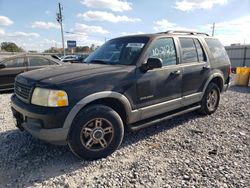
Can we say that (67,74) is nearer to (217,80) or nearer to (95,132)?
(95,132)

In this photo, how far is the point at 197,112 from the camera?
5.17m

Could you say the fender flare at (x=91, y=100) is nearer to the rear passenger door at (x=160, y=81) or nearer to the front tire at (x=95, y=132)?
the front tire at (x=95, y=132)

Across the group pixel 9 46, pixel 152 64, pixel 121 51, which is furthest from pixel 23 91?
pixel 9 46

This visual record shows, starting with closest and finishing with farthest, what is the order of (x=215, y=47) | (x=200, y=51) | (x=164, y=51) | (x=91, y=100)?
(x=91, y=100)
(x=164, y=51)
(x=200, y=51)
(x=215, y=47)

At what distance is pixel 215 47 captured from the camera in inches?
200

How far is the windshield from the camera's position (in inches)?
143

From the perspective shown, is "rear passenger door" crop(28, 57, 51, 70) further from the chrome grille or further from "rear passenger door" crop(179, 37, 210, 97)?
"rear passenger door" crop(179, 37, 210, 97)

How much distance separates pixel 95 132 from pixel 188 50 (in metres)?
2.61

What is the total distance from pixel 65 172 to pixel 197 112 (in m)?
3.50

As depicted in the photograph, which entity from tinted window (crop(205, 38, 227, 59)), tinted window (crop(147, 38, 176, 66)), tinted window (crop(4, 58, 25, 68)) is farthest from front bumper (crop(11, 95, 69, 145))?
tinted window (crop(4, 58, 25, 68))

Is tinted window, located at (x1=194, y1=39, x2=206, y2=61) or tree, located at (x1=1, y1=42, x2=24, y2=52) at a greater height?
tree, located at (x1=1, y1=42, x2=24, y2=52)

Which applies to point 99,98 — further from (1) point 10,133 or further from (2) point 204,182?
(1) point 10,133

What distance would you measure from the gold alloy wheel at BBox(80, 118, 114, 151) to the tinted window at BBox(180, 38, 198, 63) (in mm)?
2094

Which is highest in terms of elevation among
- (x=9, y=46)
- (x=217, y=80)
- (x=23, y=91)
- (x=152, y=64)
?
(x=9, y=46)
